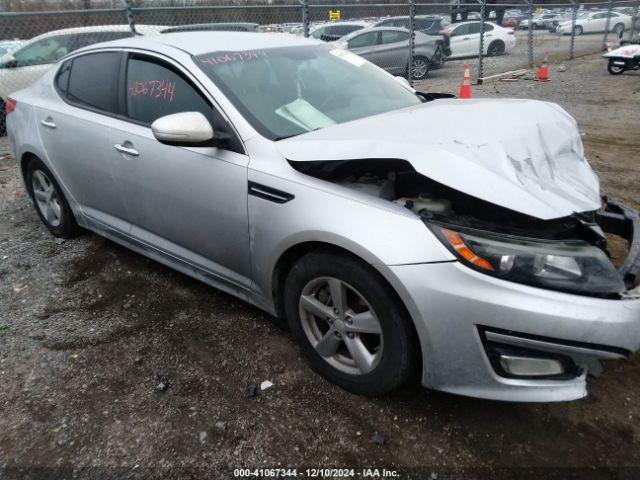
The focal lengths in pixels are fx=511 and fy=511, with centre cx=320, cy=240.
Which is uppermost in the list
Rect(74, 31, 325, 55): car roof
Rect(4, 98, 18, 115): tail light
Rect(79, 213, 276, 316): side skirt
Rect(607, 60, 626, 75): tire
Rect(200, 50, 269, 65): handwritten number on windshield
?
Rect(74, 31, 325, 55): car roof

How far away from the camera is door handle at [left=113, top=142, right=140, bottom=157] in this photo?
3.10 meters

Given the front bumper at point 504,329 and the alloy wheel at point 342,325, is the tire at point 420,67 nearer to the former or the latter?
the alloy wheel at point 342,325

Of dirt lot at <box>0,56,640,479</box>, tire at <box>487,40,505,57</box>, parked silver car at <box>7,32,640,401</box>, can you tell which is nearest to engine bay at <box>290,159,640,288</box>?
parked silver car at <box>7,32,640,401</box>

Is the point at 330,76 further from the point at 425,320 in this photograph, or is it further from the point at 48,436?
the point at 48,436

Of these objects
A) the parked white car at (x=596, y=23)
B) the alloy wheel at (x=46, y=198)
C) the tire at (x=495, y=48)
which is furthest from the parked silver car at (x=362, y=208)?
the parked white car at (x=596, y=23)

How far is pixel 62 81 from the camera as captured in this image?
154 inches

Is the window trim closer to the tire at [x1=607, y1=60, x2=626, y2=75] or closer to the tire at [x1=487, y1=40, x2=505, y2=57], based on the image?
the tire at [x1=607, y1=60, x2=626, y2=75]

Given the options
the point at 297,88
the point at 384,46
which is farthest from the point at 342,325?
the point at 384,46

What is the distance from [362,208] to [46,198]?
326 centimetres

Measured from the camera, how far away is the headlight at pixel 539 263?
1.91 metres

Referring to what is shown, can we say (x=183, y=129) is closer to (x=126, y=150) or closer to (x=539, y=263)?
(x=126, y=150)

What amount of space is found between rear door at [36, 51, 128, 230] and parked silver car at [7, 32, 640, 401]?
2 centimetres

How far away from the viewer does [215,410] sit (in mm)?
2410

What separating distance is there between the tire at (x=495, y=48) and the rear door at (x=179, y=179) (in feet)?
54.3
